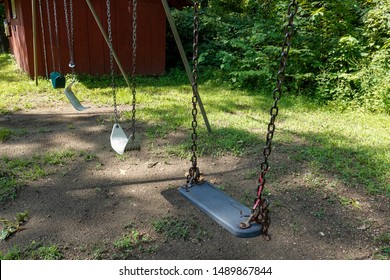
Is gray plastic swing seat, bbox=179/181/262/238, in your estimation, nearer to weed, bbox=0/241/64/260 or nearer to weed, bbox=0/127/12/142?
weed, bbox=0/241/64/260

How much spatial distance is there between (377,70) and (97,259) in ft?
20.5

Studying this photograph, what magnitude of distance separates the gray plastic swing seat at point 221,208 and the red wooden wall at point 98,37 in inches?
314

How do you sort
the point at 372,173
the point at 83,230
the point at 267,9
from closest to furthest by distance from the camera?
the point at 83,230 → the point at 372,173 → the point at 267,9

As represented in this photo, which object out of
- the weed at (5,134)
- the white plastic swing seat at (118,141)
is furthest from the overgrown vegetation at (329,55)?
the weed at (5,134)

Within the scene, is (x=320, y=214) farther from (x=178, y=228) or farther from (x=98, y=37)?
(x=98, y=37)

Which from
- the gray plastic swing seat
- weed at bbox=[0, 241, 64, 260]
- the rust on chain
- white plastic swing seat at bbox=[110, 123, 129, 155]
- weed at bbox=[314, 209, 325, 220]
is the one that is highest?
the rust on chain

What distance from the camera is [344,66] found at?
7328 millimetres

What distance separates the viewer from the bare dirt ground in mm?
2906

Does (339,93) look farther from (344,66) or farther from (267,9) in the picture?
(267,9)

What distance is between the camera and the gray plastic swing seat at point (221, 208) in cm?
218

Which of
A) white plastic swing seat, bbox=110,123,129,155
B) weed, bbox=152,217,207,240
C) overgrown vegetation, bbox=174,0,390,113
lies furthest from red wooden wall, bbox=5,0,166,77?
weed, bbox=152,217,207,240

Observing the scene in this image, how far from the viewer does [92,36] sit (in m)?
9.73

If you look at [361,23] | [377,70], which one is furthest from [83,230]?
[361,23]

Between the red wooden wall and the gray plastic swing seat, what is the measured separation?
796 cm
